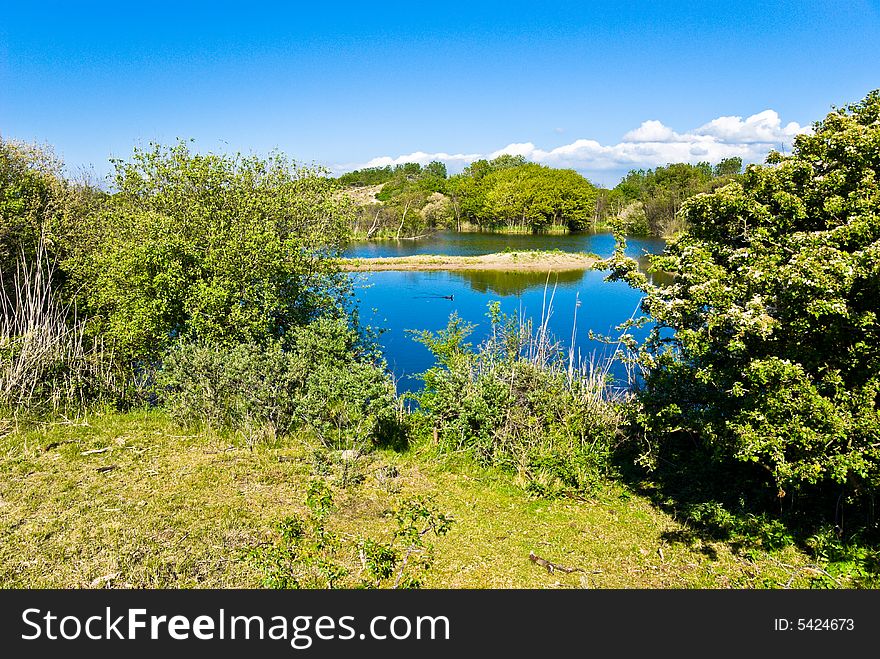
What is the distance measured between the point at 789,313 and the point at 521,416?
512 cm

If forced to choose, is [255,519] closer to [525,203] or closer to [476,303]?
[476,303]

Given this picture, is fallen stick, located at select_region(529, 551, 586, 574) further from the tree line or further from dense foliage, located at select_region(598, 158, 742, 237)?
the tree line

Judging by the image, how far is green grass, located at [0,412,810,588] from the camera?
6391mm

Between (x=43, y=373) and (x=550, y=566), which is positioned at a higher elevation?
(x=43, y=373)

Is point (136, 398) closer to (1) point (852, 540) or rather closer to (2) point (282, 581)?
(2) point (282, 581)

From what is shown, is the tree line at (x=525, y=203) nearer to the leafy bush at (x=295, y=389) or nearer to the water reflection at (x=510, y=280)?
A: the water reflection at (x=510, y=280)

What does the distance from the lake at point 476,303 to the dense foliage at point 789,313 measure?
10.6 metres

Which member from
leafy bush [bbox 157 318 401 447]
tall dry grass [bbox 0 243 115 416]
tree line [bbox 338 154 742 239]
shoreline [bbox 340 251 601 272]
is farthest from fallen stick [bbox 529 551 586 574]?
tree line [bbox 338 154 742 239]

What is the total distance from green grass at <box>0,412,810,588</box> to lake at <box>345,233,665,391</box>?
9.10m

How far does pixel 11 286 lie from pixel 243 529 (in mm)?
13767

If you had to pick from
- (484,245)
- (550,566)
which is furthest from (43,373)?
(484,245)

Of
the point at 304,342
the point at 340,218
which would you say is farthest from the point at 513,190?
the point at 304,342

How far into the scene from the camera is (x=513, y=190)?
299 feet

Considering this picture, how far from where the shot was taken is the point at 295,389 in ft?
36.2
